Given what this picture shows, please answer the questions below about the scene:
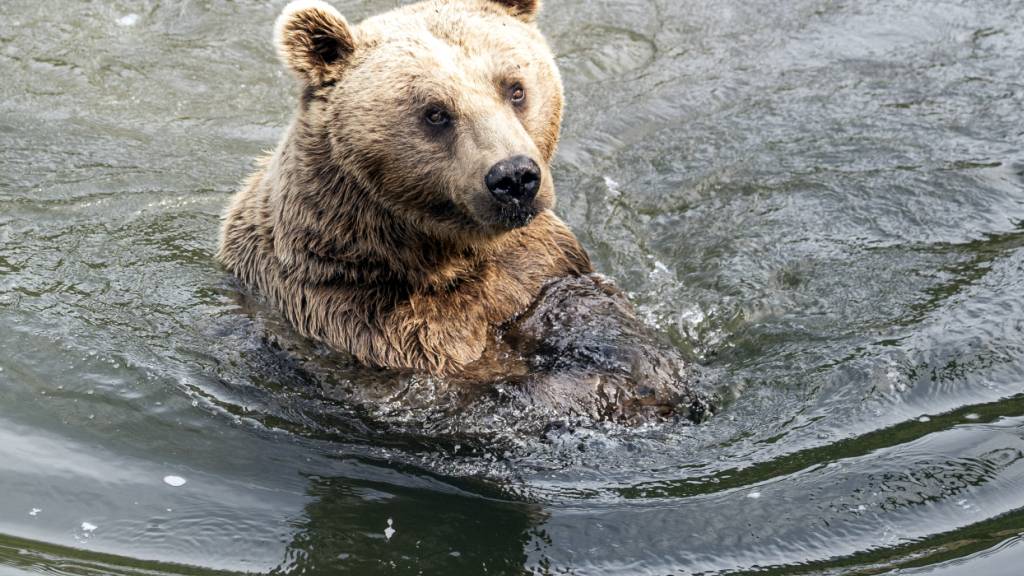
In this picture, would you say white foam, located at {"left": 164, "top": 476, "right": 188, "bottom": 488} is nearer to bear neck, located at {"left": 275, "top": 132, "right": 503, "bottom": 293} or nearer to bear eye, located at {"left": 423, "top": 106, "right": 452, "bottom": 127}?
bear neck, located at {"left": 275, "top": 132, "right": 503, "bottom": 293}

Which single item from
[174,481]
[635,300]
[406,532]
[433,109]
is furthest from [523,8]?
[174,481]

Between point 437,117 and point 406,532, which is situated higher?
point 437,117

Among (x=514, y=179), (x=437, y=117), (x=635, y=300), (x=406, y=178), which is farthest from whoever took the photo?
(x=635, y=300)

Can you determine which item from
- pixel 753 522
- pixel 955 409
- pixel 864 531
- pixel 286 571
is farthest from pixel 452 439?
pixel 955 409

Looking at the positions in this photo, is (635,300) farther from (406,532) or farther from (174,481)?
(174,481)

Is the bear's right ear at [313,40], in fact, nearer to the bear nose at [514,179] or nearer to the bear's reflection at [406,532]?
the bear nose at [514,179]

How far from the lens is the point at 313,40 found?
5184 mm

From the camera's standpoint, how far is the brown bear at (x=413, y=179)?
16.2 feet

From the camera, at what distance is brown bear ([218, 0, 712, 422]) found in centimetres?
495

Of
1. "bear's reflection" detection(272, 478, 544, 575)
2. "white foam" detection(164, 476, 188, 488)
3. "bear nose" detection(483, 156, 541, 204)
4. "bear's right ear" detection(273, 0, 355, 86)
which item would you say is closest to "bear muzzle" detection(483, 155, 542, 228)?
"bear nose" detection(483, 156, 541, 204)

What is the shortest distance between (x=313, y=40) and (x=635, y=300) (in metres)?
2.29

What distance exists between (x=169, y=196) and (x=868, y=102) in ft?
15.4

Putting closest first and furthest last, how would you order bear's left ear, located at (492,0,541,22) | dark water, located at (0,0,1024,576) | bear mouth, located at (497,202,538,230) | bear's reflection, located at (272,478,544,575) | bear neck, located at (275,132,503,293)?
bear's reflection, located at (272,478,544,575)
dark water, located at (0,0,1024,576)
bear mouth, located at (497,202,538,230)
bear neck, located at (275,132,503,293)
bear's left ear, located at (492,0,541,22)

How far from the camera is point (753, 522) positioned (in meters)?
4.64
